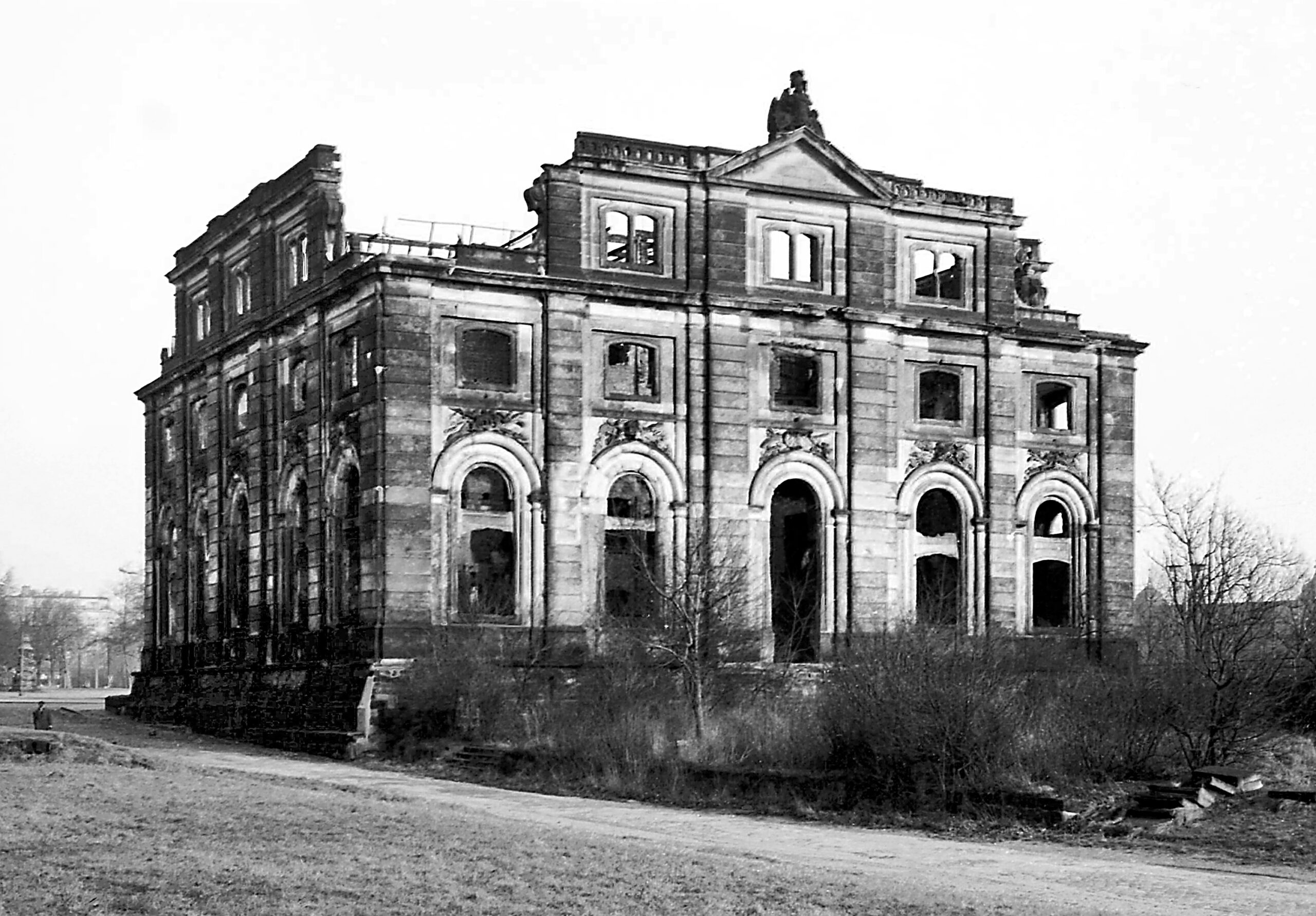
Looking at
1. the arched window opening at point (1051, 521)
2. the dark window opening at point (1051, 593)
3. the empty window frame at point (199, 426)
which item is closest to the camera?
the dark window opening at point (1051, 593)

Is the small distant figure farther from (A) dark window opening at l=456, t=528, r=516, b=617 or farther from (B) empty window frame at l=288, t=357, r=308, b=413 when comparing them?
(A) dark window opening at l=456, t=528, r=516, b=617

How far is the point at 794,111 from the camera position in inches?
1850

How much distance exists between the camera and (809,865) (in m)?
20.9

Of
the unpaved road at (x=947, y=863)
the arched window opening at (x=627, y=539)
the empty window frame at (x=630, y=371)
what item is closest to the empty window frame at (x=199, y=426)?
the empty window frame at (x=630, y=371)

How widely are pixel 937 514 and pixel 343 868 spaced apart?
102ft

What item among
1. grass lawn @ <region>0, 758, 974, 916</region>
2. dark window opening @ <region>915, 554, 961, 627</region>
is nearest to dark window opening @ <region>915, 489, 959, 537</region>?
dark window opening @ <region>915, 554, 961, 627</region>

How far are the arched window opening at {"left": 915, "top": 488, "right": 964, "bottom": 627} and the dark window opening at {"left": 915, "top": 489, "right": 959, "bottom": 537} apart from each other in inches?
0.5

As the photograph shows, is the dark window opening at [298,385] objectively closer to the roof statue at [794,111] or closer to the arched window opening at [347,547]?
the arched window opening at [347,547]

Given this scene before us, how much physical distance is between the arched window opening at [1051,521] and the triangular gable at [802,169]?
9.36 metres

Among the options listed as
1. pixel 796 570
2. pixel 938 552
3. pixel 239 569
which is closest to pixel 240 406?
pixel 239 569

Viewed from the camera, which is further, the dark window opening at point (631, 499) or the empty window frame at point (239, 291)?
the empty window frame at point (239, 291)

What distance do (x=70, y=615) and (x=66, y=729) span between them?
372 feet

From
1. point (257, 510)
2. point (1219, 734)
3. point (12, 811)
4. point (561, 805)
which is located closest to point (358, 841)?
point (12, 811)

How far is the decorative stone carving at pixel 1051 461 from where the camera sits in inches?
1897
